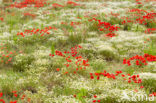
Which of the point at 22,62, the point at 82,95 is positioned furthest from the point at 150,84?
the point at 22,62

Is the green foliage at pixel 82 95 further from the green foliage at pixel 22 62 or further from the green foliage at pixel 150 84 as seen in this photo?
the green foliage at pixel 22 62

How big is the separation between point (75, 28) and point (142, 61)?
467 cm

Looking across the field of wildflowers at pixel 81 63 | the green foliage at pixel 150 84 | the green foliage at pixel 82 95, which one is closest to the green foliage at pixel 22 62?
the field of wildflowers at pixel 81 63

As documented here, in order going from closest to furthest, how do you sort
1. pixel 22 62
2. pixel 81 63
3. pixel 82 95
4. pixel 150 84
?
pixel 82 95
pixel 150 84
pixel 81 63
pixel 22 62

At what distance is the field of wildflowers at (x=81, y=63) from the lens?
434cm

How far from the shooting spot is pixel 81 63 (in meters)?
Result: 5.85

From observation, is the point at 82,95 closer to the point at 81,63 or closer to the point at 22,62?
the point at 81,63

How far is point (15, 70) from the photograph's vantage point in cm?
596

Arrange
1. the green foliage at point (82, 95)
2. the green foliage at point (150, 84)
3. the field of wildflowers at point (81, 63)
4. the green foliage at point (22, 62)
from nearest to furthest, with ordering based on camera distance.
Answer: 1. the green foliage at point (82, 95)
2. the field of wildflowers at point (81, 63)
3. the green foliage at point (150, 84)
4. the green foliage at point (22, 62)

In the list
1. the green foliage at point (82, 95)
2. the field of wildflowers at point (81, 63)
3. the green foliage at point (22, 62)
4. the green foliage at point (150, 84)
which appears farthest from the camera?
the green foliage at point (22, 62)

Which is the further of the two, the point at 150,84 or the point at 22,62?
the point at 22,62

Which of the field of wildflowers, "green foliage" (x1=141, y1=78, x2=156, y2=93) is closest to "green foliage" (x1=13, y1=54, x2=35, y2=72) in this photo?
the field of wildflowers

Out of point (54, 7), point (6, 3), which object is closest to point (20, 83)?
point (54, 7)

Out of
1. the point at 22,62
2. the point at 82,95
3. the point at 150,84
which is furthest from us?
the point at 22,62
